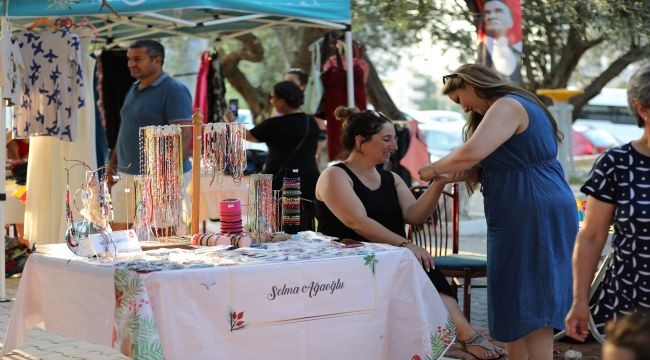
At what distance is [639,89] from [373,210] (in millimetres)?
1944

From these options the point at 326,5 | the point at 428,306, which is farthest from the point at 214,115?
the point at 428,306

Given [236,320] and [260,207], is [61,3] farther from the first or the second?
[236,320]

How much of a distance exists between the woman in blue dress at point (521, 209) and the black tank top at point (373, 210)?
2.08ft

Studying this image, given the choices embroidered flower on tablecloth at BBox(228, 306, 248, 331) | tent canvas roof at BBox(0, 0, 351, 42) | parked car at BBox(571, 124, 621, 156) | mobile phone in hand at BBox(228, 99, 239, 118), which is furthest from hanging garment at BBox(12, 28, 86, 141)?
parked car at BBox(571, 124, 621, 156)

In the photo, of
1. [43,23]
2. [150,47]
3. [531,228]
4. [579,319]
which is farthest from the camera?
[43,23]

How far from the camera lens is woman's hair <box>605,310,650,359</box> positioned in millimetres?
1636

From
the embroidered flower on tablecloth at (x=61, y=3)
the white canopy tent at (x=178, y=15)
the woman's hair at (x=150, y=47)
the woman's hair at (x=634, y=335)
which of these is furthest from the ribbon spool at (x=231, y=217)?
the embroidered flower on tablecloth at (x=61, y=3)

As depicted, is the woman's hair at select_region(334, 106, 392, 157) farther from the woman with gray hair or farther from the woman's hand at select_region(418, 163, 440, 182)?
the woman with gray hair

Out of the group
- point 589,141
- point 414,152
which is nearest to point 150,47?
point 414,152

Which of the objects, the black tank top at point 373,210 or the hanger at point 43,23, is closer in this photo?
the black tank top at point 373,210

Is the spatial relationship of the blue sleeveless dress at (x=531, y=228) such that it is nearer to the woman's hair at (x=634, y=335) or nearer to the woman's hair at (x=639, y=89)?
the woman's hair at (x=639, y=89)

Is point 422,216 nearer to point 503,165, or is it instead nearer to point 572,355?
point 503,165

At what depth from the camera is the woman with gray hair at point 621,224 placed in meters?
2.67

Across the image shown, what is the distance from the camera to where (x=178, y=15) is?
8.71 metres
